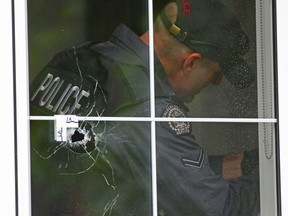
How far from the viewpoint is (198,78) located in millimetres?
2850

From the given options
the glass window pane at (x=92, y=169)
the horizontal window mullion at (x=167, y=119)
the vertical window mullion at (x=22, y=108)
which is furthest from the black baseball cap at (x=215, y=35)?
the vertical window mullion at (x=22, y=108)

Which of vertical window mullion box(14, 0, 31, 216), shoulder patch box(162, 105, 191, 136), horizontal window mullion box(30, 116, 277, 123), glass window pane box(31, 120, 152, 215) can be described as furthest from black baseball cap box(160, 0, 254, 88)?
vertical window mullion box(14, 0, 31, 216)

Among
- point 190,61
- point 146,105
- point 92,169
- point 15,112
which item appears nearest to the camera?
point 15,112

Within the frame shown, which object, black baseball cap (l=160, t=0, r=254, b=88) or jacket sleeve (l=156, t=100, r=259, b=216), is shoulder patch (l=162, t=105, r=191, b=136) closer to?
jacket sleeve (l=156, t=100, r=259, b=216)

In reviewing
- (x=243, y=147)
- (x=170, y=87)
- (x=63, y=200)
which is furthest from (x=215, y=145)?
(x=63, y=200)

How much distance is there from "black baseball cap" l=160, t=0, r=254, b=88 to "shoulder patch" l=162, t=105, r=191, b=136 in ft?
0.90

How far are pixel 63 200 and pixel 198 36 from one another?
0.90 metres

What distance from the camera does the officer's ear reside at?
283 centimetres

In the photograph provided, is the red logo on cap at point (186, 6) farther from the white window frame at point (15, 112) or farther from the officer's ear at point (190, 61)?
the white window frame at point (15, 112)

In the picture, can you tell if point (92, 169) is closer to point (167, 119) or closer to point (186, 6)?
point (167, 119)

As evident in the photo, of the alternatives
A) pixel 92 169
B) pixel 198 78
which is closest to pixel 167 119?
pixel 198 78

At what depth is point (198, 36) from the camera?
113 inches

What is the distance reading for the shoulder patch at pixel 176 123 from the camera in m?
2.76

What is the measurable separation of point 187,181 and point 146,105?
364mm
